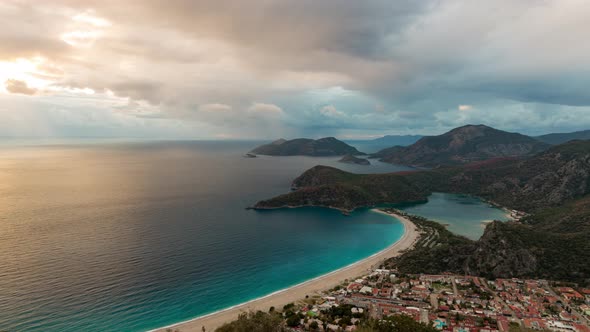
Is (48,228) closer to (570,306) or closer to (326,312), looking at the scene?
(326,312)

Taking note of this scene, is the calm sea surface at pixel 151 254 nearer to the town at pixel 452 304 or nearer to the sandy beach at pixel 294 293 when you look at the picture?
the sandy beach at pixel 294 293

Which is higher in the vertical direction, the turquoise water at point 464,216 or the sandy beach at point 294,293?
the turquoise water at point 464,216

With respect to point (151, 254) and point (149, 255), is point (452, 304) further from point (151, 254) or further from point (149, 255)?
point (151, 254)

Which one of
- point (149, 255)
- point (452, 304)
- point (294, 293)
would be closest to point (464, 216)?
point (452, 304)

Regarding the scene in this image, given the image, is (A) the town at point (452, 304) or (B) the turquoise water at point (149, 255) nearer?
(A) the town at point (452, 304)

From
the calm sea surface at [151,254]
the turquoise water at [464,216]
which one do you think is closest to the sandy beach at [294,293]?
the calm sea surface at [151,254]

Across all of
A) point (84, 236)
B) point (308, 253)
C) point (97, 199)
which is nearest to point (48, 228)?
point (84, 236)
